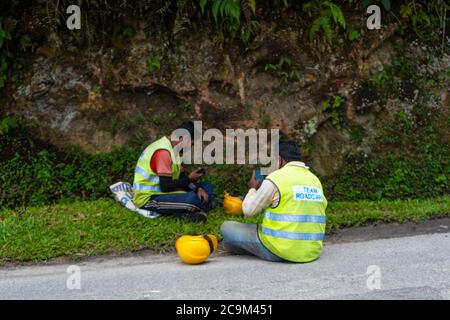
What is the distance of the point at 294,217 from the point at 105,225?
9.10ft

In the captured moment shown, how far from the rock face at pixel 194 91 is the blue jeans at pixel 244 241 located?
123 inches

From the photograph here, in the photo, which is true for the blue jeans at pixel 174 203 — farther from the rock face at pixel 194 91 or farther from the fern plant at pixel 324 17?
the fern plant at pixel 324 17

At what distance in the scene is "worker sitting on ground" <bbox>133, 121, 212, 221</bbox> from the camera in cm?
741

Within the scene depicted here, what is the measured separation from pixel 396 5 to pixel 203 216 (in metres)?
5.25

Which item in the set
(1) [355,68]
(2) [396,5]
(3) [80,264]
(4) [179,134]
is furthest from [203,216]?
(2) [396,5]

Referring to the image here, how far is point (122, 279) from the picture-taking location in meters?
5.57

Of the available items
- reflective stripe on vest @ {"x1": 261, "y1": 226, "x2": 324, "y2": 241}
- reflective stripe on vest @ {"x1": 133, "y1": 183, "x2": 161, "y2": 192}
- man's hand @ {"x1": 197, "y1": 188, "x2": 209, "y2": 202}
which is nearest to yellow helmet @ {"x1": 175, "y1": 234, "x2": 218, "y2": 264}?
reflective stripe on vest @ {"x1": 261, "y1": 226, "x2": 324, "y2": 241}

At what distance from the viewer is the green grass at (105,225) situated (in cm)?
658

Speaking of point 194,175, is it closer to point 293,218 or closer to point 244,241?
point 244,241

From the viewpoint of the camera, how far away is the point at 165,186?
745cm

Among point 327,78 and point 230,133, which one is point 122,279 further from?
point 327,78

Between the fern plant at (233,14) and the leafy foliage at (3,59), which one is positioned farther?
the leafy foliage at (3,59)

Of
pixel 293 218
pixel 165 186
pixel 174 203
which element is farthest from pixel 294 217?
pixel 165 186

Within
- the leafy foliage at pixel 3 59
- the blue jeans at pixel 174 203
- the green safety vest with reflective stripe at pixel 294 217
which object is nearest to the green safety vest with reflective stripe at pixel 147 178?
the blue jeans at pixel 174 203
